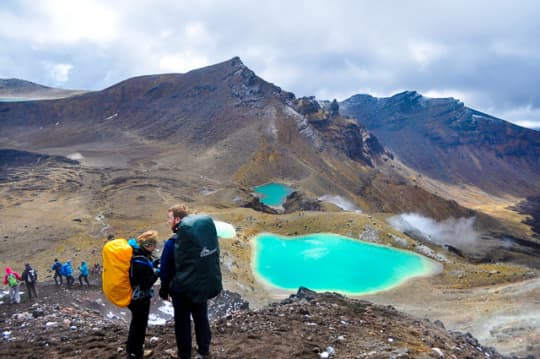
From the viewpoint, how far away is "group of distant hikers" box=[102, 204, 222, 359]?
19.2 feet

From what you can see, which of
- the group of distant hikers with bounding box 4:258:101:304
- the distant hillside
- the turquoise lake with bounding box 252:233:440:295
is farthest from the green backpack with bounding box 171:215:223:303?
the distant hillside

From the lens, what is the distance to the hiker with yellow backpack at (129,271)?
599cm

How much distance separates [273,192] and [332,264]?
161ft

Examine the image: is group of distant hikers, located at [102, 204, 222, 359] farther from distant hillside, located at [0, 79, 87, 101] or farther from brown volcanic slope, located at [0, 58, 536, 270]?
distant hillside, located at [0, 79, 87, 101]

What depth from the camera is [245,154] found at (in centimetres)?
9031

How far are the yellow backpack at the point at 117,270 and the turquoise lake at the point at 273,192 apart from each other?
217 ft

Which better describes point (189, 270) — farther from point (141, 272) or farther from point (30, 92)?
point (30, 92)

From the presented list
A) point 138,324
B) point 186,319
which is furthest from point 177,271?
point 138,324

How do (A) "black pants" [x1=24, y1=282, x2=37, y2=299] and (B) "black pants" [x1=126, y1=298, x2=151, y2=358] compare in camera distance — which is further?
(A) "black pants" [x1=24, y1=282, x2=37, y2=299]

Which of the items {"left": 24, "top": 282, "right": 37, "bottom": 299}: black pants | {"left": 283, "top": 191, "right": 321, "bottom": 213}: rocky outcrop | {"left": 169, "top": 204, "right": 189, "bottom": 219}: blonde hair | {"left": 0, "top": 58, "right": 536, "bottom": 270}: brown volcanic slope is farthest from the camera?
{"left": 283, "top": 191, "right": 321, "bottom": 213}: rocky outcrop

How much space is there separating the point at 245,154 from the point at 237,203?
34.0 meters

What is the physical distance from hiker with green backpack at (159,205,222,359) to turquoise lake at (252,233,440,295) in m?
21.0

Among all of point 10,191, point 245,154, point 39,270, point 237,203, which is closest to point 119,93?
point 245,154

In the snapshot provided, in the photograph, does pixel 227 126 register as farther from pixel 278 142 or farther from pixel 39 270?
pixel 39 270
